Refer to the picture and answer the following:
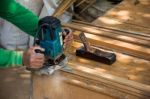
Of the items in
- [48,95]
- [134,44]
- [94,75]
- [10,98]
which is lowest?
[10,98]

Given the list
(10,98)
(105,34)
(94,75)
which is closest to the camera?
(94,75)

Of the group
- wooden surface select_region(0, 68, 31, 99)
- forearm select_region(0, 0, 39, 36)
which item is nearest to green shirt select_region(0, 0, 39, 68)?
forearm select_region(0, 0, 39, 36)

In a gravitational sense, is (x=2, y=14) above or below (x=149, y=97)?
above

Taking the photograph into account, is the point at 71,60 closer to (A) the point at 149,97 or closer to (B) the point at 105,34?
(B) the point at 105,34

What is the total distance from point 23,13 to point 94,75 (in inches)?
24.4

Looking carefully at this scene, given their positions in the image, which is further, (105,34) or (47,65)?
(105,34)

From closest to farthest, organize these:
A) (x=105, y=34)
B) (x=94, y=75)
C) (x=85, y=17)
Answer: (x=94, y=75) → (x=105, y=34) → (x=85, y=17)

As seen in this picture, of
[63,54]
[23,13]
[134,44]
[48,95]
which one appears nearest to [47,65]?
[63,54]

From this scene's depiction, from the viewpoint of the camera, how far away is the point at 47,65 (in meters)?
1.99

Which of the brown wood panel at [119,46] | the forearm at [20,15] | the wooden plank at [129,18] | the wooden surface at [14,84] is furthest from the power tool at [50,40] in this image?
the wooden surface at [14,84]

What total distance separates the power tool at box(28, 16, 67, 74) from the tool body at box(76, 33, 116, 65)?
0.63 feet

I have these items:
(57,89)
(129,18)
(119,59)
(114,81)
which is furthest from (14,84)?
(114,81)

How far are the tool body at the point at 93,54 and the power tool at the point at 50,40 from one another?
19 cm

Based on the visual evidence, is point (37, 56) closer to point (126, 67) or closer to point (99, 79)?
point (99, 79)
